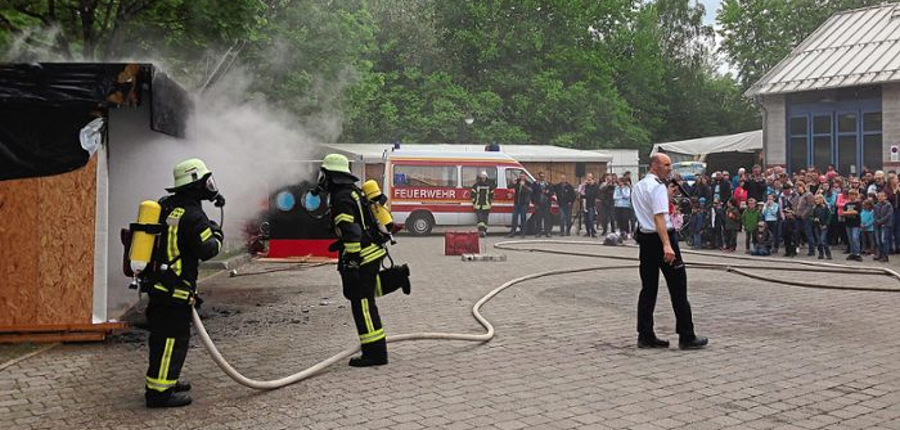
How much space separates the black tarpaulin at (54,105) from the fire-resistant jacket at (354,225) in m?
2.55

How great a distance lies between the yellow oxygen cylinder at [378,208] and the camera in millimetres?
7176

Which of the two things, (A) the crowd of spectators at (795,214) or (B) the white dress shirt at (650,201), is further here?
(A) the crowd of spectators at (795,214)

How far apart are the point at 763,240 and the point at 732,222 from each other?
107 centimetres

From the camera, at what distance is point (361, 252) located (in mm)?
6953

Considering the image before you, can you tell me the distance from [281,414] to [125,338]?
343 cm

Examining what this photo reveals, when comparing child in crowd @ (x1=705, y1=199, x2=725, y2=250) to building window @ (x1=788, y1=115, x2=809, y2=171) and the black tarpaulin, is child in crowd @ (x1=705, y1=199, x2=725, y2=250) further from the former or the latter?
the black tarpaulin

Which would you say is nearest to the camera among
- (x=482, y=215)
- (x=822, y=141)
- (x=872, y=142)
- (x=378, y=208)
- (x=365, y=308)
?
(x=365, y=308)

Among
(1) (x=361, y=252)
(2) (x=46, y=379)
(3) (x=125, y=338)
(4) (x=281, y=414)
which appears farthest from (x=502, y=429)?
(3) (x=125, y=338)

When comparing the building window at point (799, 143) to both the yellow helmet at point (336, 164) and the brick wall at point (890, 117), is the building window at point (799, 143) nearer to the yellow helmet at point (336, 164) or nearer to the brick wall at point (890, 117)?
the brick wall at point (890, 117)

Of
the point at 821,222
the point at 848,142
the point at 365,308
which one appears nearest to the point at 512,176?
the point at 821,222

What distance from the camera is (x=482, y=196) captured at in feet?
79.0

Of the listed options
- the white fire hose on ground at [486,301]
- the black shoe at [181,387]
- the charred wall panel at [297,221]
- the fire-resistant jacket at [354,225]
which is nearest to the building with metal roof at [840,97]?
the white fire hose on ground at [486,301]

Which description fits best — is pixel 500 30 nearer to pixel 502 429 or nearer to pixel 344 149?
pixel 344 149

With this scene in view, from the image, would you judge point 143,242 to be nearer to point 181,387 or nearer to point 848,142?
point 181,387
